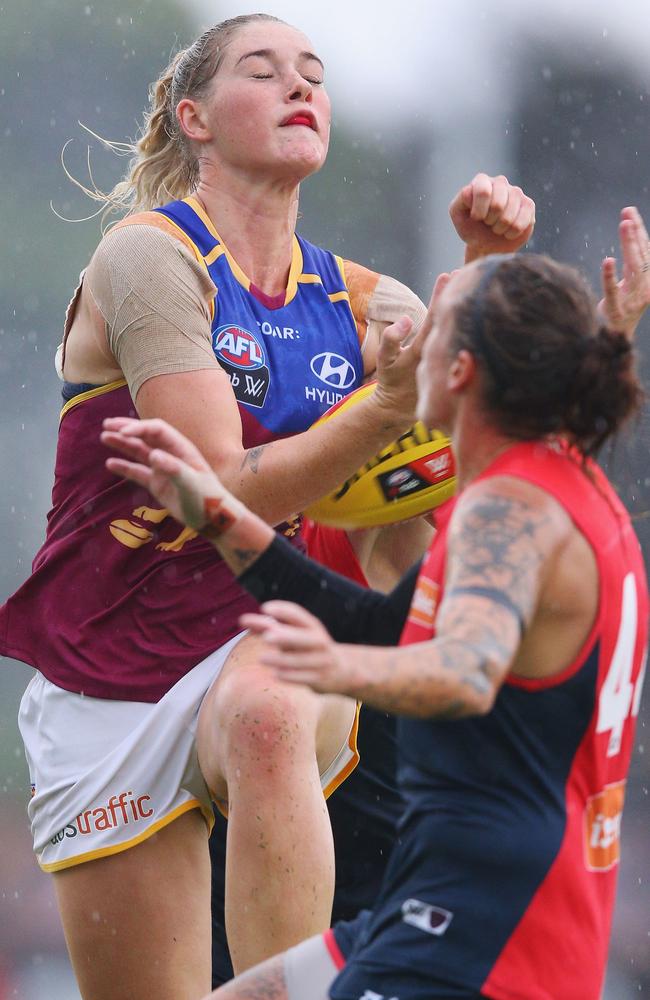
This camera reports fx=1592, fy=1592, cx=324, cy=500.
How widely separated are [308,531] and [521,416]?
179 centimetres

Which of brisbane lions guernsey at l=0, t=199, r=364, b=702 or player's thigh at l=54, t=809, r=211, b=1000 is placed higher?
brisbane lions guernsey at l=0, t=199, r=364, b=702

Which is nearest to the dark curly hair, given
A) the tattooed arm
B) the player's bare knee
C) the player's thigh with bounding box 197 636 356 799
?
the tattooed arm

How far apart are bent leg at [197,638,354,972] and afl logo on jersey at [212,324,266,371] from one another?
0.72 meters

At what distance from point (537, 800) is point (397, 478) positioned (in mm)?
1276

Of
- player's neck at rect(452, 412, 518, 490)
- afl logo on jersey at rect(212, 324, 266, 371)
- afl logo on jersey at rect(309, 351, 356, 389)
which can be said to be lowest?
player's neck at rect(452, 412, 518, 490)

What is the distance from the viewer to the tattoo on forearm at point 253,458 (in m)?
3.16

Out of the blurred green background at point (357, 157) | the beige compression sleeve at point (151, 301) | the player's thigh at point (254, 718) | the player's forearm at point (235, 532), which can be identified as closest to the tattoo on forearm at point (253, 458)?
the beige compression sleeve at point (151, 301)

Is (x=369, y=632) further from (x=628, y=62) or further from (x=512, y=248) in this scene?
(x=628, y=62)

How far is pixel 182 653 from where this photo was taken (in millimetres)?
3396

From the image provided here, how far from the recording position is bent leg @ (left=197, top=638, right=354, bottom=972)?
3000 mm

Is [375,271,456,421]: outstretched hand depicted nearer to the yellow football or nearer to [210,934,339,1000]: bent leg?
the yellow football

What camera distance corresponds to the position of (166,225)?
3.47 meters

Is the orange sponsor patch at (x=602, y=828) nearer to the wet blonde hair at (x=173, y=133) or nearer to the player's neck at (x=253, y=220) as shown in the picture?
the player's neck at (x=253, y=220)

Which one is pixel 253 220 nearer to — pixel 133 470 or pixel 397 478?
pixel 397 478
